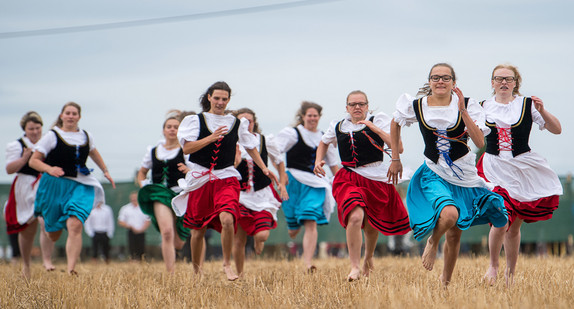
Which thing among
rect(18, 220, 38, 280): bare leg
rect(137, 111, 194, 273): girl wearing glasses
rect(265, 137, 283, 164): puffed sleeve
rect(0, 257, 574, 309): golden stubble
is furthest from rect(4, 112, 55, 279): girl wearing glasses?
rect(265, 137, 283, 164): puffed sleeve

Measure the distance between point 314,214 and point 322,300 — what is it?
4.49 meters

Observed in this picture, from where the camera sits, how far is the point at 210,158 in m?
7.84

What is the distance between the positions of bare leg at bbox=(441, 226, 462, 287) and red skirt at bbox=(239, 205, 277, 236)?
2920 millimetres

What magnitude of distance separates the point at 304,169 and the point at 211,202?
255 cm

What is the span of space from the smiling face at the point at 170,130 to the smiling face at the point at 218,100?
6.20 feet

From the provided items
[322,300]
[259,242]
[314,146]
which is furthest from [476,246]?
[322,300]

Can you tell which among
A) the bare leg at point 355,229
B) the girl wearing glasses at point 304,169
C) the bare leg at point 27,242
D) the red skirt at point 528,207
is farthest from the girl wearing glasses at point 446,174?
the bare leg at point 27,242

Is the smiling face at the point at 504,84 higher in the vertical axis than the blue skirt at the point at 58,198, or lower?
higher

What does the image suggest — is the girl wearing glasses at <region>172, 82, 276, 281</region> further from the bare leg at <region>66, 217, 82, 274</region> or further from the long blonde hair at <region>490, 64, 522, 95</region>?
the long blonde hair at <region>490, 64, 522, 95</region>

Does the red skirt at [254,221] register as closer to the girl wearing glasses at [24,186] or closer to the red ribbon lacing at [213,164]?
the red ribbon lacing at [213,164]

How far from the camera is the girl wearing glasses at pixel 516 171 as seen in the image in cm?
701

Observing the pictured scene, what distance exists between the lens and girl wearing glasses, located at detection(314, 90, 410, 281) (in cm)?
783

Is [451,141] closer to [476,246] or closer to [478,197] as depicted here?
[478,197]

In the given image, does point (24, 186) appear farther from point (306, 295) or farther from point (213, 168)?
point (306, 295)
